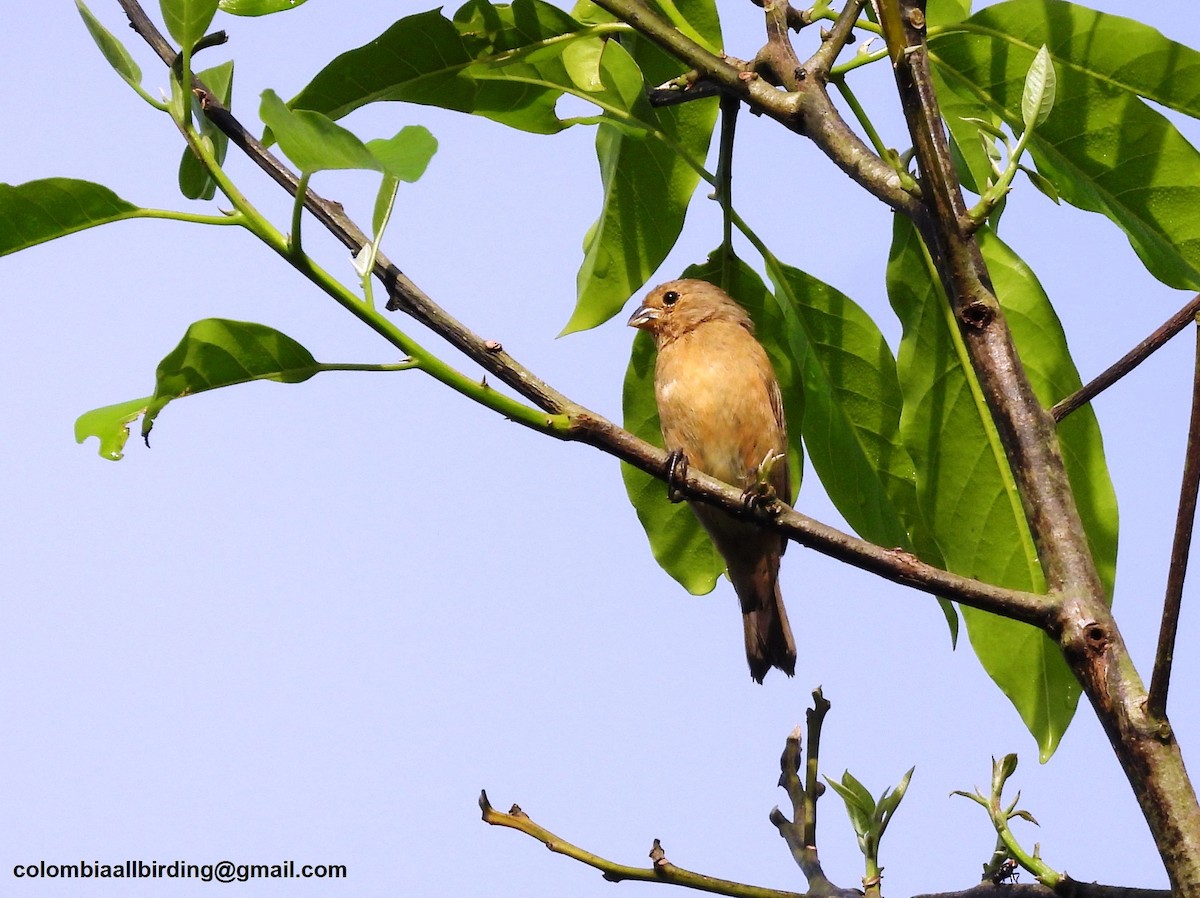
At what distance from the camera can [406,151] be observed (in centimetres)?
212

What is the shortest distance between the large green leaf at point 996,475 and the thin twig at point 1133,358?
81 centimetres

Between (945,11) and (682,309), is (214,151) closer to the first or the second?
(945,11)

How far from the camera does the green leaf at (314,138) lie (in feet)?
6.71

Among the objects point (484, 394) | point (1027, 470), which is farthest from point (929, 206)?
point (484, 394)

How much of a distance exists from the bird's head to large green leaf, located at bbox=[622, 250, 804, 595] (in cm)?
11

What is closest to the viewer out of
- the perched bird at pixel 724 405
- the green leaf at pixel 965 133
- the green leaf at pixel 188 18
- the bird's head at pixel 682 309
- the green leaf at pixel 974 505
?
the green leaf at pixel 188 18

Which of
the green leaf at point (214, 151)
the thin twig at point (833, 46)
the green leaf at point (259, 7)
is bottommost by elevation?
the green leaf at point (214, 151)

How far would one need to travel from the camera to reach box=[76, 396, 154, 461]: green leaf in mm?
2482

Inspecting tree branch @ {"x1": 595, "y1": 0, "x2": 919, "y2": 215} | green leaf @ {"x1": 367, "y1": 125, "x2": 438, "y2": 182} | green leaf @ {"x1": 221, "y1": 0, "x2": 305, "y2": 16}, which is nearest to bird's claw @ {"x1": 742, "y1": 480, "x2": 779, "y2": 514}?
tree branch @ {"x1": 595, "y1": 0, "x2": 919, "y2": 215}

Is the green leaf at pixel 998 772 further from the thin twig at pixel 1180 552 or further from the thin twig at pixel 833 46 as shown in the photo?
the thin twig at pixel 833 46

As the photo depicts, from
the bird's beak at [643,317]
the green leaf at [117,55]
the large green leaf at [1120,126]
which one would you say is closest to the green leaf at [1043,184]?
the large green leaf at [1120,126]

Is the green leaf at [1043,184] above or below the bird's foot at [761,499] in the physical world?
above

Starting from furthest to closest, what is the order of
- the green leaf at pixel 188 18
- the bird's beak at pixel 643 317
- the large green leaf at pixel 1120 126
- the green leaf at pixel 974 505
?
the bird's beak at pixel 643 317, the green leaf at pixel 974 505, the large green leaf at pixel 1120 126, the green leaf at pixel 188 18

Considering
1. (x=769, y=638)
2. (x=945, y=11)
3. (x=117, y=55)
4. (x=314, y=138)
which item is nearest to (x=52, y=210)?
(x=117, y=55)
